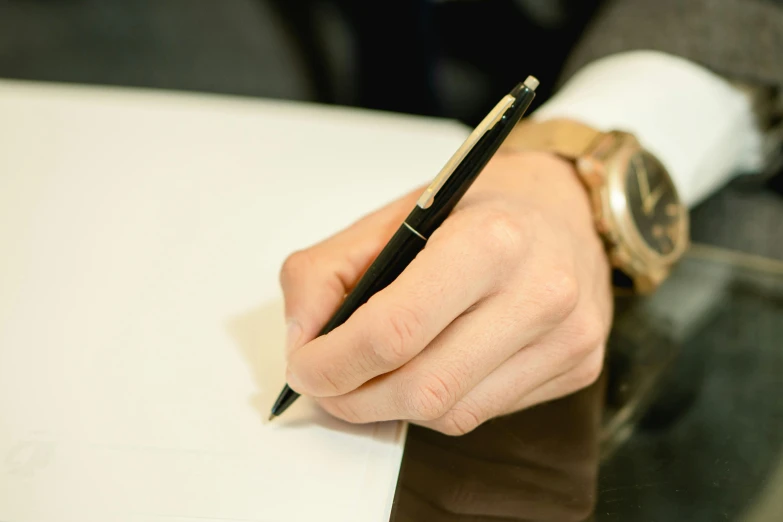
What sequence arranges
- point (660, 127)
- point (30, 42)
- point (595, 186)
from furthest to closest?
point (30, 42) → point (660, 127) → point (595, 186)

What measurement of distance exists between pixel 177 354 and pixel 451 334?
16 cm

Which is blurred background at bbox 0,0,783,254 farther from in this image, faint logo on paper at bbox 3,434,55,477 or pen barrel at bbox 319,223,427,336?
faint logo on paper at bbox 3,434,55,477

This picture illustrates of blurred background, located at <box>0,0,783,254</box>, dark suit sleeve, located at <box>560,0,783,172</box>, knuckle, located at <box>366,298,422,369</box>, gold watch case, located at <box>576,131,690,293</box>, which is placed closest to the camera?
knuckle, located at <box>366,298,422,369</box>

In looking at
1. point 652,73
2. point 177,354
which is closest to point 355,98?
point 652,73

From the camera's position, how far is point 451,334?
0.34 m

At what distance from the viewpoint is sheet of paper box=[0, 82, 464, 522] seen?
0.32 meters

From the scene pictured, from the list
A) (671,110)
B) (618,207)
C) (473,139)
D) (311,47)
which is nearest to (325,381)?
(473,139)

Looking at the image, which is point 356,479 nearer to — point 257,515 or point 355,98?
point 257,515

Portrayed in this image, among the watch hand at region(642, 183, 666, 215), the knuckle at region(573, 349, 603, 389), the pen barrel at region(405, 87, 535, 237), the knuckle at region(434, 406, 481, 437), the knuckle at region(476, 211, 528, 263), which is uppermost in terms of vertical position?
the pen barrel at region(405, 87, 535, 237)

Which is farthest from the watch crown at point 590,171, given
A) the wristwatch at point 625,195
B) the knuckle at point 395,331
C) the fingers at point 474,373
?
the knuckle at point 395,331

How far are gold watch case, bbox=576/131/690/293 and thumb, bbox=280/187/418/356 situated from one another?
0.14m

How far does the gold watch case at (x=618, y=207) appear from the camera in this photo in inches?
17.9

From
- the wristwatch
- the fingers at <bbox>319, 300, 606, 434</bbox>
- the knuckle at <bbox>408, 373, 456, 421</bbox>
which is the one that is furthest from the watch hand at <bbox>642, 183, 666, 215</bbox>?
the knuckle at <bbox>408, 373, 456, 421</bbox>

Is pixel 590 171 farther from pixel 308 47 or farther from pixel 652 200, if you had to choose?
pixel 308 47
